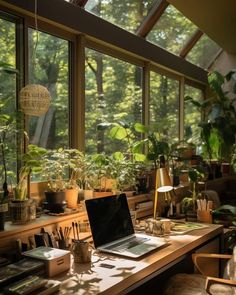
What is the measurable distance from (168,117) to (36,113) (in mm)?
2929

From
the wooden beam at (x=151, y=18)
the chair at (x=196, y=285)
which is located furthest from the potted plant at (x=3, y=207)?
the wooden beam at (x=151, y=18)

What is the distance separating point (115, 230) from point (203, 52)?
13.2ft

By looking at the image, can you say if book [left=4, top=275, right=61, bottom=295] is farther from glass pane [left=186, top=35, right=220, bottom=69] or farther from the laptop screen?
glass pane [left=186, top=35, right=220, bottom=69]

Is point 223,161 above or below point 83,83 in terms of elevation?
below

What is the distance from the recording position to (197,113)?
20.0 ft

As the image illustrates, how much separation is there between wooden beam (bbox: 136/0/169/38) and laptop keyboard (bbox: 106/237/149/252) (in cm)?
Answer: 242

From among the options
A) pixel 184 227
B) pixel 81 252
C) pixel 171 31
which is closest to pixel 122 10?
pixel 171 31

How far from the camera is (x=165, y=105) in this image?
16.5 ft

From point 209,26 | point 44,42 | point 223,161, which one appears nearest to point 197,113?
point 223,161

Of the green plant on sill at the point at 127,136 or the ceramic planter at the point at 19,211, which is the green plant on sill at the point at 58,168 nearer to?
the ceramic planter at the point at 19,211

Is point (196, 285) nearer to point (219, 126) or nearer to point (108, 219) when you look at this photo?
point (108, 219)

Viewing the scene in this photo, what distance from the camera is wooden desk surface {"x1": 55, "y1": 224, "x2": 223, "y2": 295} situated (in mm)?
1780

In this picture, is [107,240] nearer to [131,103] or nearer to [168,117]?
[131,103]

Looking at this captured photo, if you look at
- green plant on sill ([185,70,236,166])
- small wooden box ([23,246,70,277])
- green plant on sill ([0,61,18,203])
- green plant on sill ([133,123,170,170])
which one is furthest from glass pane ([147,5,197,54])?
small wooden box ([23,246,70,277])
